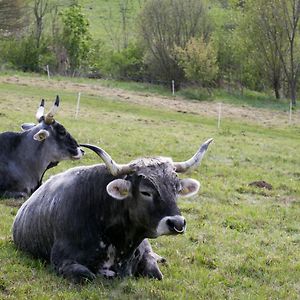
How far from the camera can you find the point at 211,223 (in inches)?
457

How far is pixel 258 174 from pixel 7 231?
10541 millimetres

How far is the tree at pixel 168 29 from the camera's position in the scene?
55.1m

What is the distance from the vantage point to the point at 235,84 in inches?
2320

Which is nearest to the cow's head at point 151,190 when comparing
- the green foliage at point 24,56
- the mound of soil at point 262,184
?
the mound of soil at point 262,184

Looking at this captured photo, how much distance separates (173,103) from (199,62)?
30.0ft

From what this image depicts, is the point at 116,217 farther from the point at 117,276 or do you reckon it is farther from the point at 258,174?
the point at 258,174

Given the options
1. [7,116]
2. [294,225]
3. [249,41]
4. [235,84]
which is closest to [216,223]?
[294,225]

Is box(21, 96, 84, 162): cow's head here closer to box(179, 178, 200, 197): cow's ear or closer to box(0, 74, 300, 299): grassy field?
box(0, 74, 300, 299): grassy field

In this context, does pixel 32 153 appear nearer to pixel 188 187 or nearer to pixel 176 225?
pixel 188 187

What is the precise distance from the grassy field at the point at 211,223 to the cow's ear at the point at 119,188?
3.41ft

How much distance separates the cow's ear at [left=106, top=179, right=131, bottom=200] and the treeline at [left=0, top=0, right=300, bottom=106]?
43.7 metres

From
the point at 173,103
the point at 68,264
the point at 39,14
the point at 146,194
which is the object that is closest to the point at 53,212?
the point at 68,264

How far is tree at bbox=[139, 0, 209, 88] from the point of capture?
5512 cm

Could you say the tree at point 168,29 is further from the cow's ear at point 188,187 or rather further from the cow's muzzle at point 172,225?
the cow's muzzle at point 172,225
